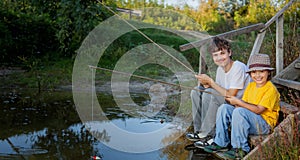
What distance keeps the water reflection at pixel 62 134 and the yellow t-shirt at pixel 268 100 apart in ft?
2.39

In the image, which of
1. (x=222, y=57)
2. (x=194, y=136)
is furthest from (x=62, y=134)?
(x=222, y=57)

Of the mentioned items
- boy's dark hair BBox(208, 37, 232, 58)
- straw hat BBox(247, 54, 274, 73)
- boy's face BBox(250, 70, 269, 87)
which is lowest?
boy's face BBox(250, 70, 269, 87)

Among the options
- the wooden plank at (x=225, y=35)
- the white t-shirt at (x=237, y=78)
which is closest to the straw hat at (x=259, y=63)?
the white t-shirt at (x=237, y=78)

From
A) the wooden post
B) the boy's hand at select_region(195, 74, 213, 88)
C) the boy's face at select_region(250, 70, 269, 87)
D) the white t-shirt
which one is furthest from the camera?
the wooden post

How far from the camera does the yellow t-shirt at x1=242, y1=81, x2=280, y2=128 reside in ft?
10.8

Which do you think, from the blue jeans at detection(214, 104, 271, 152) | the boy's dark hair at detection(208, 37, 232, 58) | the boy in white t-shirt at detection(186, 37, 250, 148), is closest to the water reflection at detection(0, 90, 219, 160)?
the boy in white t-shirt at detection(186, 37, 250, 148)

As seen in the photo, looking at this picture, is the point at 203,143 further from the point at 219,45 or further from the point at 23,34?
the point at 23,34

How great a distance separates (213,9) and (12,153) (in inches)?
634

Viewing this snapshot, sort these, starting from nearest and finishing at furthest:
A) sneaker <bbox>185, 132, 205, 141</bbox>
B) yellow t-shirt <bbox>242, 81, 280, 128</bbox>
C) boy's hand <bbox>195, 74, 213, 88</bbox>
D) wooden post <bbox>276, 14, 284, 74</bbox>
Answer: yellow t-shirt <bbox>242, 81, 280, 128</bbox>
boy's hand <bbox>195, 74, 213, 88</bbox>
sneaker <bbox>185, 132, 205, 141</bbox>
wooden post <bbox>276, 14, 284, 74</bbox>

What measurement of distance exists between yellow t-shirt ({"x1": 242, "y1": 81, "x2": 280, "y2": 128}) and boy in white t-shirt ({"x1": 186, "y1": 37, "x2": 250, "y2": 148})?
0.35 meters

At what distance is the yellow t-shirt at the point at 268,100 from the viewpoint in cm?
330

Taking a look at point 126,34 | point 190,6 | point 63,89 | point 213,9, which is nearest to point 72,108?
point 63,89

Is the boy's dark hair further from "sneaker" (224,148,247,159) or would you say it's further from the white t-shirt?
"sneaker" (224,148,247,159)

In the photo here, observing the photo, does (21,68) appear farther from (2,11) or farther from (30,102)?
(30,102)
